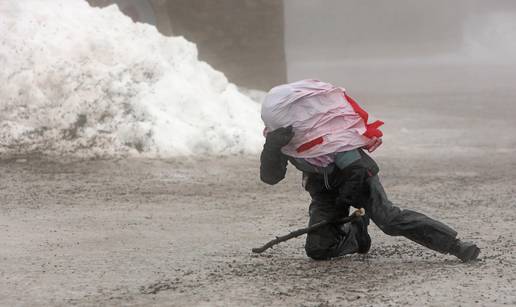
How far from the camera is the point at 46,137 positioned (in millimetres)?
9180

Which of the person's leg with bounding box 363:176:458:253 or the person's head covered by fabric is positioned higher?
the person's head covered by fabric

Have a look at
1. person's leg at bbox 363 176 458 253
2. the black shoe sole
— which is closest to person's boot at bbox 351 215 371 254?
the black shoe sole

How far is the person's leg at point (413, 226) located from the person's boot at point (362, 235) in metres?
0.25

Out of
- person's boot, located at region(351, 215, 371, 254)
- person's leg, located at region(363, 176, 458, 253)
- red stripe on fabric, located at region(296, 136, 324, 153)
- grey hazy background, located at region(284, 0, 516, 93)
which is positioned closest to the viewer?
person's leg, located at region(363, 176, 458, 253)

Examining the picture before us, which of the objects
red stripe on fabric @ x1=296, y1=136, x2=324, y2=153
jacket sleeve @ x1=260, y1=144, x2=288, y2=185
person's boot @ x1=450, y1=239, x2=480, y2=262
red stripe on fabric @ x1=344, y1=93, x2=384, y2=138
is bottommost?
person's boot @ x1=450, y1=239, x2=480, y2=262

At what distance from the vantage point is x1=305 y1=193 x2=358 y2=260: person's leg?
4953 mm

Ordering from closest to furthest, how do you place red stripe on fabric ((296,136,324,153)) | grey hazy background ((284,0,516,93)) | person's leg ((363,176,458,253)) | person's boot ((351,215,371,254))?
person's leg ((363,176,458,253)), red stripe on fabric ((296,136,324,153)), person's boot ((351,215,371,254)), grey hazy background ((284,0,516,93))

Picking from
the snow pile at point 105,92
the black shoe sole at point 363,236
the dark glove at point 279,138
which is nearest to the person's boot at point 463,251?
the black shoe sole at point 363,236

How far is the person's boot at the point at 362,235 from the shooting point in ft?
16.6

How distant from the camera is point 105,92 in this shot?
9.58 m

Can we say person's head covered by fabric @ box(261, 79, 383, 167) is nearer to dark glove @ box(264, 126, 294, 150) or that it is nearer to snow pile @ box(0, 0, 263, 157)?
dark glove @ box(264, 126, 294, 150)

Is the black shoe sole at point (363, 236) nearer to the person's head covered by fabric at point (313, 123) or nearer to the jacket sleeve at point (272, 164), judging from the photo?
the person's head covered by fabric at point (313, 123)

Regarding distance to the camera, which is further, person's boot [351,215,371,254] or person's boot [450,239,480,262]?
person's boot [351,215,371,254]

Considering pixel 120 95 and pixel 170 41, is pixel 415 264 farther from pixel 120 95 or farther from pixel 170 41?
pixel 170 41
